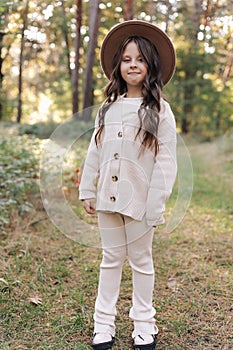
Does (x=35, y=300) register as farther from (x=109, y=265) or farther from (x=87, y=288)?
(x=109, y=265)

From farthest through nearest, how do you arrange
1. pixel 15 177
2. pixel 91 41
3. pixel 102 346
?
pixel 91 41 < pixel 15 177 < pixel 102 346

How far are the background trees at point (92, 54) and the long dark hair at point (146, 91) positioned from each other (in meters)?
1.71

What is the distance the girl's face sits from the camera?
219 cm

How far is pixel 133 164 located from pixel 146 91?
0.38 m

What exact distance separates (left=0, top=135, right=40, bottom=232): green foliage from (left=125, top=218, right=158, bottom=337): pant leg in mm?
1473

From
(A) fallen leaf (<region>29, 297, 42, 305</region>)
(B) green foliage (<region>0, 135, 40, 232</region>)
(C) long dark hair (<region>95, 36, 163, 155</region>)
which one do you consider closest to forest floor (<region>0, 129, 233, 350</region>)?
(A) fallen leaf (<region>29, 297, 42, 305</region>)

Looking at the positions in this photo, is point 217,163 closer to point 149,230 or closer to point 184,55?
point 184,55

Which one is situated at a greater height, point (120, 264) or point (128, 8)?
point (128, 8)

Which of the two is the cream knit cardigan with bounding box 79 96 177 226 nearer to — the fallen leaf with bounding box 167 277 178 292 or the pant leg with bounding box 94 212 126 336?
the pant leg with bounding box 94 212 126 336

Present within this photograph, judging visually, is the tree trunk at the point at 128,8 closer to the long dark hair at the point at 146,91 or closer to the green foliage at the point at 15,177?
the green foliage at the point at 15,177

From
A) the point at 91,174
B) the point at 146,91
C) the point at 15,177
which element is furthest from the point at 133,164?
the point at 15,177

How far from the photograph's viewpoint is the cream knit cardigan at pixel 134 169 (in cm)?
216

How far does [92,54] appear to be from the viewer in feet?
20.8

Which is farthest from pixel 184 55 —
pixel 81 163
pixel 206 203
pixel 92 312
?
pixel 92 312
